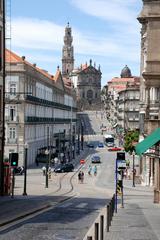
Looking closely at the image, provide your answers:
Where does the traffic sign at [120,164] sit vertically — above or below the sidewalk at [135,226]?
above

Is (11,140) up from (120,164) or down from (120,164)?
up

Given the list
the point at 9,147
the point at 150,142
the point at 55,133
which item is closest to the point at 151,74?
the point at 150,142

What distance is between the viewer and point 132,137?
7769 cm

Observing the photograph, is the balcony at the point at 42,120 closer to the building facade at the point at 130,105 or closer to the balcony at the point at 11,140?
the balcony at the point at 11,140

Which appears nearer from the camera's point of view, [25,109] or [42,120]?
[25,109]

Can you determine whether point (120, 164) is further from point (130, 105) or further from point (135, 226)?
point (130, 105)

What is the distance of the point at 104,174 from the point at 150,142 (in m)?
46.9

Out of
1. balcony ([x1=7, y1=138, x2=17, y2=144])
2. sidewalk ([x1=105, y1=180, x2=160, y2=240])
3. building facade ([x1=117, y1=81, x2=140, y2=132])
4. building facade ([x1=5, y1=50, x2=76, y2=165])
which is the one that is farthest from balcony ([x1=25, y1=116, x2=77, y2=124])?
sidewalk ([x1=105, y1=180, x2=160, y2=240])

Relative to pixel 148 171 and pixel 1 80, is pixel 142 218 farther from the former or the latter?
pixel 148 171

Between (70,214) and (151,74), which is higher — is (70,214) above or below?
below

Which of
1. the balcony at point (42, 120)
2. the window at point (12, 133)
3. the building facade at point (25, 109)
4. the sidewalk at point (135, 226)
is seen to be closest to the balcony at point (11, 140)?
the building facade at point (25, 109)

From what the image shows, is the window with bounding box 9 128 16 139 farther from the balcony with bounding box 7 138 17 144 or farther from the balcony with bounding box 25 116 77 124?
the balcony with bounding box 25 116 77 124

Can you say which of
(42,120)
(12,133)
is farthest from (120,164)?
(42,120)

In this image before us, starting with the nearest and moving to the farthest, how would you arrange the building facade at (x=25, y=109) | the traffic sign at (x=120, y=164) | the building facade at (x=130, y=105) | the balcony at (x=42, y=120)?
the traffic sign at (x=120, y=164) < the building facade at (x=25, y=109) < the balcony at (x=42, y=120) < the building facade at (x=130, y=105)
